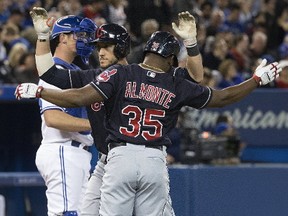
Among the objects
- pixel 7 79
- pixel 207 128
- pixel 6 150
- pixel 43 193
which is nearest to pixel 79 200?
pixel 43 193

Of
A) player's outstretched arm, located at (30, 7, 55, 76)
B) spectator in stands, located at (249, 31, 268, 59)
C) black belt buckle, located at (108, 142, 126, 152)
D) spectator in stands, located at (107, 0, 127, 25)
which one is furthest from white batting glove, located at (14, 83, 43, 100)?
spectator in stands, located at (249, 31, 268, 59)

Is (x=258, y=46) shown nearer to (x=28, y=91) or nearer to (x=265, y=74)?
(x=265, y=74)

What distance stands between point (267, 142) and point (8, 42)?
154 inches

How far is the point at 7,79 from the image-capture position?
11.8m

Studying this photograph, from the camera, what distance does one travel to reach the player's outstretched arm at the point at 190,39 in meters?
6.63

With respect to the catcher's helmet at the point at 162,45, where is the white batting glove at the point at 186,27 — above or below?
above

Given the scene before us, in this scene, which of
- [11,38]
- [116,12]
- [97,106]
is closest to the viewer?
[97,106]

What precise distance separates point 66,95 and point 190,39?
1126 mm

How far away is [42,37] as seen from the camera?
634cm

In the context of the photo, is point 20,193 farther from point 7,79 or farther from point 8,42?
point 8,42

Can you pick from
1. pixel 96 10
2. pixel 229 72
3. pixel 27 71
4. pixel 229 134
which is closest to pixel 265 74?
pixel 229 134

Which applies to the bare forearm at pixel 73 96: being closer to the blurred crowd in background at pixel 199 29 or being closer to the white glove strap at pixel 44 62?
the white glove strap at pixel 44 62

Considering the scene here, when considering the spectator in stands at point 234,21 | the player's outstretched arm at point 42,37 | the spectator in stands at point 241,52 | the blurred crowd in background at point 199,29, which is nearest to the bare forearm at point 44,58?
the player's outstretched arm at point 42,37

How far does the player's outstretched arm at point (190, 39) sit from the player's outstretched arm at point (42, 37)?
0.91 meters
